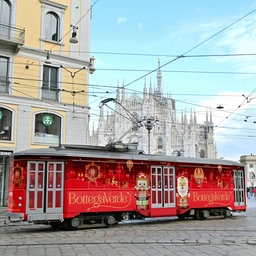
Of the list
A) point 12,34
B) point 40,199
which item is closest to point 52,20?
point 12,34

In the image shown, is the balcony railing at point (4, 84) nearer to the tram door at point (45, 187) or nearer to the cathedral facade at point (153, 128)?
the tram door at point (45, 187)

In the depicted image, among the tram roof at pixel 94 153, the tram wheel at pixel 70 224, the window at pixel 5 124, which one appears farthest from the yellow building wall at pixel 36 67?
the tram wheel at pixel 70 224

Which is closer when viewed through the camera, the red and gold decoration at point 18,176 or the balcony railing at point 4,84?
the red and gold decoration at point 18,176

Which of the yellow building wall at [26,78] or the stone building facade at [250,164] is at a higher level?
Result: the yellow building wall at [26,78]

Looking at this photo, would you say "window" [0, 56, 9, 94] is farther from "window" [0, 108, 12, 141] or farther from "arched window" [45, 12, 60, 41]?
"arched window" [45, 12, 60, 41]

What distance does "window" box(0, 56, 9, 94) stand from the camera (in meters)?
17.8

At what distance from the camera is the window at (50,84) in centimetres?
1892

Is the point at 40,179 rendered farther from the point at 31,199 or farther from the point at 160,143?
the point at 160,143

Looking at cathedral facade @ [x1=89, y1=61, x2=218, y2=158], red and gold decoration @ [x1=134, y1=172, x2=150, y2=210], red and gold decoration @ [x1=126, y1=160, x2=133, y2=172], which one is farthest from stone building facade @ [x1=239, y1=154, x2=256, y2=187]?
red and gold decoration @ [x1=126, y1=160, x2=133, y2=172]

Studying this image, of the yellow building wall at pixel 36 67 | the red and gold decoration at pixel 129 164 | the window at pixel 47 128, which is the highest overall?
the yellow building wall at pixel 36 67

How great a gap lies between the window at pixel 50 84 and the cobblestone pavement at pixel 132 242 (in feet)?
28.6

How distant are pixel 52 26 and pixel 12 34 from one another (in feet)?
8.00

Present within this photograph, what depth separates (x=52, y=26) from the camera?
19.7m

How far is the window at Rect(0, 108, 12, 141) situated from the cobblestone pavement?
695 cm
